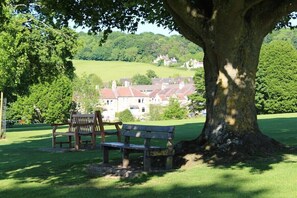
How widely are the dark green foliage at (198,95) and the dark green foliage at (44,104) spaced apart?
21.9m

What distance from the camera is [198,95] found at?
3364 inches

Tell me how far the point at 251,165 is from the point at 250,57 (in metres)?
3.12

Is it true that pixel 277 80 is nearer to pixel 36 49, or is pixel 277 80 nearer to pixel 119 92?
pixel 36 49

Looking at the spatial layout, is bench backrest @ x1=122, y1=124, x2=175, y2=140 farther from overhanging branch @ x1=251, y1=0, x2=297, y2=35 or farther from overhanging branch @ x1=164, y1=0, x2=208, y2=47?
overhanging branch @ x1=251, y1=0, x2=297, y2=35

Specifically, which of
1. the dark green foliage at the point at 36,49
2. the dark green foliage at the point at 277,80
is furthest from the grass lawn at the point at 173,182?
the dark green foliage at the point at 277,80

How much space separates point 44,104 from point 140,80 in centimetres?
11720

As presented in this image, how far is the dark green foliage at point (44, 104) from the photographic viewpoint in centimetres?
7781

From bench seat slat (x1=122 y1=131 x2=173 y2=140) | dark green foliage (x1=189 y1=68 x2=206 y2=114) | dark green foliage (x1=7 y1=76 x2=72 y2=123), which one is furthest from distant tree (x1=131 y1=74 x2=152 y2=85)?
bench seat slat (x1=122 y1=131 x2=173 y2=140)

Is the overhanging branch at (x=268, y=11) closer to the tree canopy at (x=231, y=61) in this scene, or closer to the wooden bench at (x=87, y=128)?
the tree canopy at (x=231, y=61)

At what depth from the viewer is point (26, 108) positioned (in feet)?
255

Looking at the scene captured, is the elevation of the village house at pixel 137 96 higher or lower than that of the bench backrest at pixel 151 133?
higher

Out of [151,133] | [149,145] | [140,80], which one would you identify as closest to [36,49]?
[149,145]

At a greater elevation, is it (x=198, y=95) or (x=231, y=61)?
(x=198, y=95)

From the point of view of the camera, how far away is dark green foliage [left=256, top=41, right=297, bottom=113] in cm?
7381
